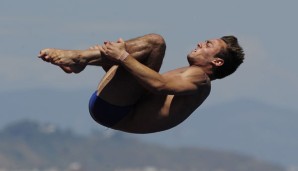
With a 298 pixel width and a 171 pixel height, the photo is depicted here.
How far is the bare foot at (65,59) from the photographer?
68.8ft

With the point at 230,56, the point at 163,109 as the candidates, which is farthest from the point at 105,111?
the point at 230,56

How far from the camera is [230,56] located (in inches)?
886

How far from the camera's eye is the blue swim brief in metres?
22.2

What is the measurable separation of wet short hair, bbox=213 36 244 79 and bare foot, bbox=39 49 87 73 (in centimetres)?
258

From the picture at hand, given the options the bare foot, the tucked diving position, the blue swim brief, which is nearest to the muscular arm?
the tucked diving position

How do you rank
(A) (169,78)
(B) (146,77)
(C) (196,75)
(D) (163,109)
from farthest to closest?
(D) (163,109) → (C) (196,75) → (A) (169,78) → (B) (146,77)

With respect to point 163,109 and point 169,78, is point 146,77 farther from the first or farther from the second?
point 163,109

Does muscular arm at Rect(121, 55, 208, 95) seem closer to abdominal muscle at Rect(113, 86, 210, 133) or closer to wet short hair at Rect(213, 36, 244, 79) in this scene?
abdominal muscle at Rect(113, 86, 210, 133)

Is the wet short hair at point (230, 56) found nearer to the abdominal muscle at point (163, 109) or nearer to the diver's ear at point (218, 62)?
the diver's ear at point (218, 62)

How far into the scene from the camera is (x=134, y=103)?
22562 mm

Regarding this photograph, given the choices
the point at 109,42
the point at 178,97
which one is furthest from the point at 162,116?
the point at 109,42

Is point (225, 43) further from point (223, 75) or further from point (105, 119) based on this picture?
point (105, 119)

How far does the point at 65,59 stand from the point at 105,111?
152 cm

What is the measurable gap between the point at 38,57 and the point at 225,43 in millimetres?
3521
